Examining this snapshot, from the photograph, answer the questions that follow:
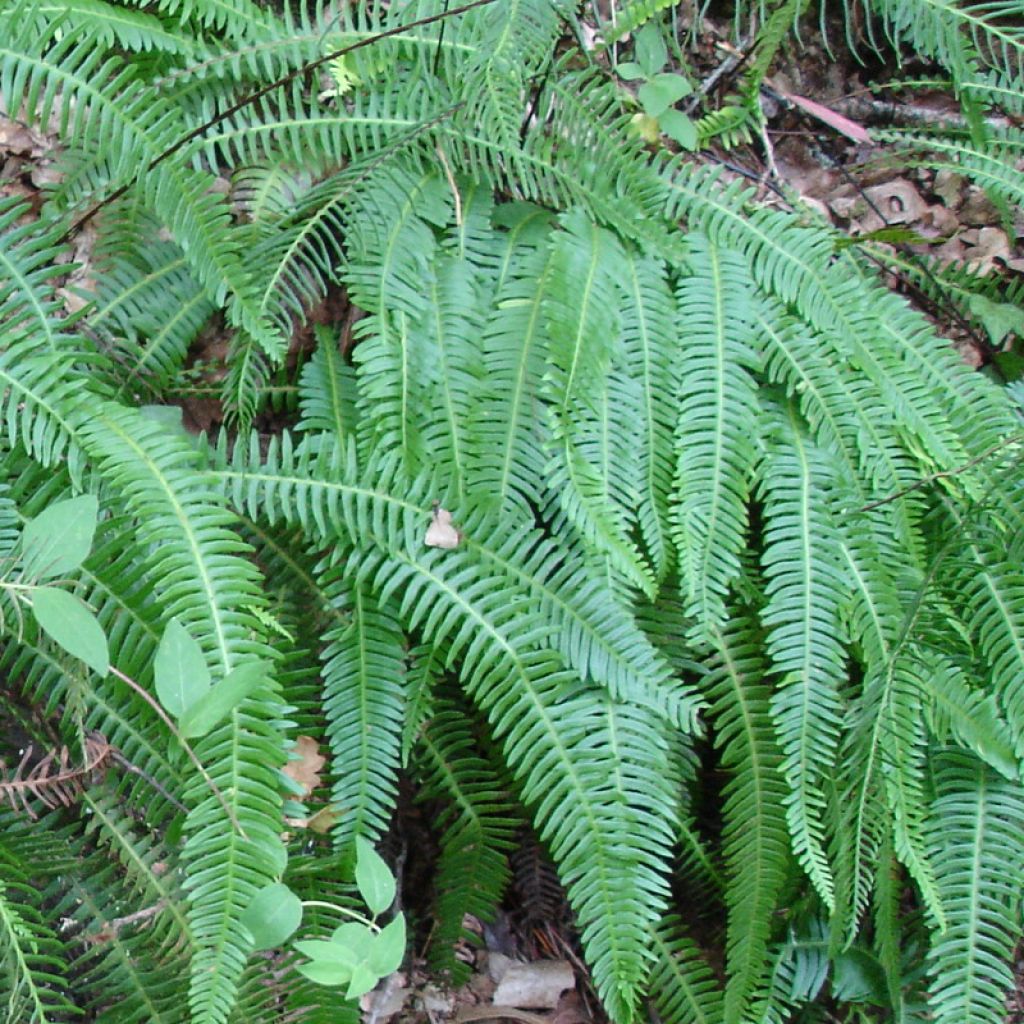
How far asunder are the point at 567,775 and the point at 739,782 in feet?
1.36

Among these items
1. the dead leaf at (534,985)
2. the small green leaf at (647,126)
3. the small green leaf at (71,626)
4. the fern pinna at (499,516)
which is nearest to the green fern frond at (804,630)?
the fern pinna at (499,516)

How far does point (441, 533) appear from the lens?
1.76 meters

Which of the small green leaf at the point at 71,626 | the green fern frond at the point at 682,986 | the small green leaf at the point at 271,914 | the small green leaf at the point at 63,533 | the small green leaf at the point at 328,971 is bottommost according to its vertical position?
the green fern frond at the point at 682,986

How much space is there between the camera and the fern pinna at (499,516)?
161 cm

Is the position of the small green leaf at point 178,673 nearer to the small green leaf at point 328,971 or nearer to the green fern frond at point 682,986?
the small green leaf at point 328,971

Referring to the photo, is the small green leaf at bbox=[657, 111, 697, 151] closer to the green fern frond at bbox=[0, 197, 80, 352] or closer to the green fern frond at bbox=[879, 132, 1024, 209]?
the green fern frond at bbox=[879, 132, 1024, 209]

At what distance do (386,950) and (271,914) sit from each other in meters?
0.17

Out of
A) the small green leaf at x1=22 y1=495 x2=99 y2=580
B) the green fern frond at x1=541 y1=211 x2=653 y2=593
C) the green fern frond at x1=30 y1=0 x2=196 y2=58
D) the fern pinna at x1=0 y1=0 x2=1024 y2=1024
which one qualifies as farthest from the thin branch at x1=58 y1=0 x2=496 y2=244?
the small green leaf at x1=22 y1=495 x2=99 y2=580

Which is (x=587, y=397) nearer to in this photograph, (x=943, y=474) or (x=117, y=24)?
(x=943, y=474)

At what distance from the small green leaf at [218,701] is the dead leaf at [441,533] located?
1.58ft

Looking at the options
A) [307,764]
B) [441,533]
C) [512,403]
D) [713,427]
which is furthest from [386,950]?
[713,427]

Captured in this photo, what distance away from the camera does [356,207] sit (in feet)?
6.23

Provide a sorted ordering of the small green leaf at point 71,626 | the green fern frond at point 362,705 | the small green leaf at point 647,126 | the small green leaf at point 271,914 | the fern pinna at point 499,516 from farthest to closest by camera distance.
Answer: the small green leaf at point 647,126
the green fern frond at point 362,705
the fern pinna at point 499,516
the small green leaf at point 271,914
the small green leaf at point 71,626

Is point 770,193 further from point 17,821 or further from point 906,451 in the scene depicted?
point 17,821
